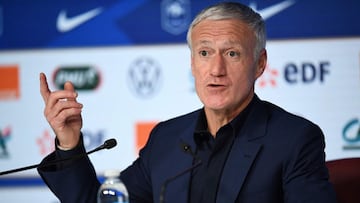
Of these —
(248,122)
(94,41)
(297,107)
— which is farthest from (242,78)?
(94,41)

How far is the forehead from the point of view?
2.41 metres

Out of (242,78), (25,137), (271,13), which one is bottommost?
(25,137)

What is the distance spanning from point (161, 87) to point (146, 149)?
1211 millimetres

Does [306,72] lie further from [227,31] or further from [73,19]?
[227,31]

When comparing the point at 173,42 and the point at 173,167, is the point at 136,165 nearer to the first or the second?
the point at 173,167

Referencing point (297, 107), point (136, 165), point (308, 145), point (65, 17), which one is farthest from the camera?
point (65, 17)

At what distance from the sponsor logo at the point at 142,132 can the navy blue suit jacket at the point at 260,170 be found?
1309 millimetres

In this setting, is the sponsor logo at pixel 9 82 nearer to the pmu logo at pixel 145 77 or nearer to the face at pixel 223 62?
the pmu logo at pixel 145 77

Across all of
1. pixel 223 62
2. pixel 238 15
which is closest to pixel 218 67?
pixel 223 62

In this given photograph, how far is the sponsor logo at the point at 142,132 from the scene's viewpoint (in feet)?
12.6

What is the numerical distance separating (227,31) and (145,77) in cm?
145

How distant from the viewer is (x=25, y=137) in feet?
13.1

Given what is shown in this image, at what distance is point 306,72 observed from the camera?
367 centimetres

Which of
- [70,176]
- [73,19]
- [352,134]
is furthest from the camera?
[73,19]
